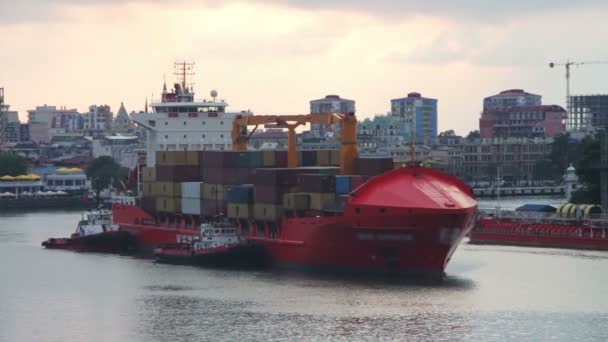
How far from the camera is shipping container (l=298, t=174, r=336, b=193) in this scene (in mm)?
54344

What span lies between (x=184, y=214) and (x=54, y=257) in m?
5.88

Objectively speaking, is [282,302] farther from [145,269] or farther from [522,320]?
[145,269]

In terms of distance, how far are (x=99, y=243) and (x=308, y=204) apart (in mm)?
16491

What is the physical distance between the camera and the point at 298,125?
63.0m

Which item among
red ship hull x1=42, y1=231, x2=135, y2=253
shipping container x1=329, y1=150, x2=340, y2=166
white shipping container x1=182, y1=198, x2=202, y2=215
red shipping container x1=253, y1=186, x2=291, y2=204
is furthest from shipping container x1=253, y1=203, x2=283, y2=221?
red ship hull x1=42, y1=231, x2=135, y2=253

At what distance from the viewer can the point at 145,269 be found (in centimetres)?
5803

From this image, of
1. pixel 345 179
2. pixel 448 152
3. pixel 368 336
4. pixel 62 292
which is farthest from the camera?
pixel 448 152

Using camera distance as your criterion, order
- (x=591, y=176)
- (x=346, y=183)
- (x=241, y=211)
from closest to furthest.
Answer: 1. (x=346, y=183)
2. (x=241, y=211)
3. (x=591, y=176)

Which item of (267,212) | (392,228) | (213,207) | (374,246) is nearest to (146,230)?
(213,207)

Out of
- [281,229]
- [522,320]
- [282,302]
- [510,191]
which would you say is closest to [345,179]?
[281,229]

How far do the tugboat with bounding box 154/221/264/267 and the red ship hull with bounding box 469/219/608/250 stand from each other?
1502cm

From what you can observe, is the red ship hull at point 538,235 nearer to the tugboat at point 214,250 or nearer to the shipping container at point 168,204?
the shipping container at point 168,204

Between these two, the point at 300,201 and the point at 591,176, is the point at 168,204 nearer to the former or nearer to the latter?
the point at 300,201

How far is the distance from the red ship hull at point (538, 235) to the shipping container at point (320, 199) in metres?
15.0
